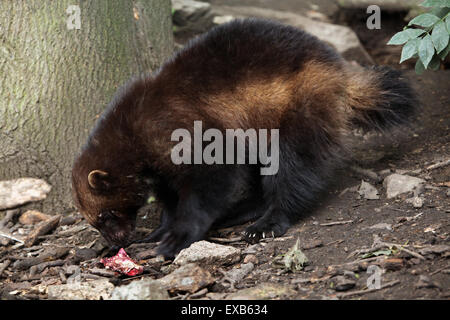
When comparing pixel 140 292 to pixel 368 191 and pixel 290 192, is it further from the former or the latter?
pixel 368 191

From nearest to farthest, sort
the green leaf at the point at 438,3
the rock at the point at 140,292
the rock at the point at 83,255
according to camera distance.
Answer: the rock at the point at 140,292 → the green leaf at the point at 438,3 → the rock at the point at 83,255

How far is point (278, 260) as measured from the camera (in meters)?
3.65

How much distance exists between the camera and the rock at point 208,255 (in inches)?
145

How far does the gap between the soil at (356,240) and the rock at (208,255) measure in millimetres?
69

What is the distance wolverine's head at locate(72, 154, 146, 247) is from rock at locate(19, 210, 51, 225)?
2.32 ft

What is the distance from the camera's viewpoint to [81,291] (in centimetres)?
331

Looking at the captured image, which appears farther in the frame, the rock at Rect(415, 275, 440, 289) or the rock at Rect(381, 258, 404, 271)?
the rock at Rect(381, 258, 404, 271)

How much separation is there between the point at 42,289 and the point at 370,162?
3223mm

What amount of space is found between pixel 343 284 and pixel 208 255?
1034 mm

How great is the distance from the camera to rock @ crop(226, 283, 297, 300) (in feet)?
9.99

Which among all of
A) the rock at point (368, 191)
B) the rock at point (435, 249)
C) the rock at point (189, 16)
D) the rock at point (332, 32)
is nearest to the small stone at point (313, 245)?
the rock at point (435, 249)

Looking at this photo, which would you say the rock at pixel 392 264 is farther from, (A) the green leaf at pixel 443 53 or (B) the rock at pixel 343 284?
(A) the green leaf at pixel 443 53

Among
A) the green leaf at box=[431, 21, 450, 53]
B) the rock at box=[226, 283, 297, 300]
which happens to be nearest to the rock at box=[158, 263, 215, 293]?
the rock at box=[226, 283, 297, 300]

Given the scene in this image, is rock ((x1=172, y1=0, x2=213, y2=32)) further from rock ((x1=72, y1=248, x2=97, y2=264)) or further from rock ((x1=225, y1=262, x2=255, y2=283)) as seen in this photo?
rock ((x1=225, y1=262, x2=255, y2=283))
